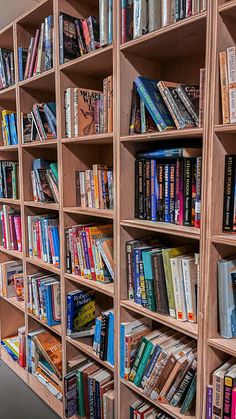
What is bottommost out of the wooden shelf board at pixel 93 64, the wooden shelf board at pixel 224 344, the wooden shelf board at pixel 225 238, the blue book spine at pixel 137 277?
the wooden shelf board at pixel 224 344

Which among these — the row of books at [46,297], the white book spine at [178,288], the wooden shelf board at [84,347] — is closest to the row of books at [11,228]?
the row of books at [46,297]

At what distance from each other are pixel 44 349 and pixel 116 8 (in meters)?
1.93

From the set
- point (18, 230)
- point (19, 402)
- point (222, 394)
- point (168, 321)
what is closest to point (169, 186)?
point (168, 321)

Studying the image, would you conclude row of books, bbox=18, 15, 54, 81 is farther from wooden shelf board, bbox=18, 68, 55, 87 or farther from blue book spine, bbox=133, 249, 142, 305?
blue book spine, bbox=133, 249, 142, 305

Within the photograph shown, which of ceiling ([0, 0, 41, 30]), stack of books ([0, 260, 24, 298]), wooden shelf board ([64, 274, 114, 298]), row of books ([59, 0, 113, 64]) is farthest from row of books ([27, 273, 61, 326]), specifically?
ceiling ([0, 0, 41, 30])

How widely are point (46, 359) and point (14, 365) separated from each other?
0.54 meters

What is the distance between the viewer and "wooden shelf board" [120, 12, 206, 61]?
1153mm

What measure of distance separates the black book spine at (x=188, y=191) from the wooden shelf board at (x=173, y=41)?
459 mm

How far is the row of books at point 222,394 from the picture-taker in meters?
1.12

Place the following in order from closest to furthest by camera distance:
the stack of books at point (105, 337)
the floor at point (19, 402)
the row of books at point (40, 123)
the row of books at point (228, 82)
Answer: the row of books at point (228, 82) < the stack of books at point (105, 337) < the row of books at point (40, 123) < the floor at point (19, 402)

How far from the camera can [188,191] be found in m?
1.27

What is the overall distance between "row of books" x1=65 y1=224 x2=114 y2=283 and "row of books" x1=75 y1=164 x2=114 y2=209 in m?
0.13

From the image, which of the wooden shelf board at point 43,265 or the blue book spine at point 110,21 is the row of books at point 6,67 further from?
the wooden shelf board at point 43,265

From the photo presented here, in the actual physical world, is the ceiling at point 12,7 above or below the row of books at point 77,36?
above
